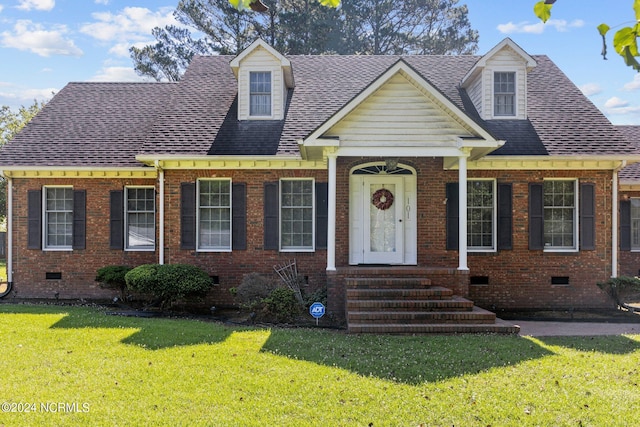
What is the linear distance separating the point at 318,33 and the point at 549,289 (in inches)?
735

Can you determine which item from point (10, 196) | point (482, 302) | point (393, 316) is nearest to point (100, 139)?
point (10, 196)

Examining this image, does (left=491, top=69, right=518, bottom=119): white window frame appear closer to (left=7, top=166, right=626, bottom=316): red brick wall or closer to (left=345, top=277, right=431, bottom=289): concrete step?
(left=7, top=166, right=626, bottom=316): red brick wall

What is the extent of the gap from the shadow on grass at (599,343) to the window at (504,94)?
260 inches

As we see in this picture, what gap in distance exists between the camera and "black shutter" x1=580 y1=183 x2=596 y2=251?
12305mm

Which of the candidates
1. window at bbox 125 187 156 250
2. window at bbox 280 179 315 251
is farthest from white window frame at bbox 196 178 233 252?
window at bbox 125 187 156 250

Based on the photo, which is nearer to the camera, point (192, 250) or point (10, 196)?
point (192, 250)

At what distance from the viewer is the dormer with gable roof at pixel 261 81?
43.6ft

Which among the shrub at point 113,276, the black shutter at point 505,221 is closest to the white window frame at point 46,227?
the shrub at point 113,276

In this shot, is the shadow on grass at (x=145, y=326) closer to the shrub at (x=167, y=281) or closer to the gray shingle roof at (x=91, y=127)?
the shrub at (x=167, y=281)

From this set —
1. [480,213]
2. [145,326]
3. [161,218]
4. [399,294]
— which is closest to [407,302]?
[399,294]

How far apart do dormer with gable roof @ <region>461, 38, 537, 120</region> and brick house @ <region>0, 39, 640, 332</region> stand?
1.5 inches

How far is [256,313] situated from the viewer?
35.1ft

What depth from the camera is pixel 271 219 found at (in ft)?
40.6

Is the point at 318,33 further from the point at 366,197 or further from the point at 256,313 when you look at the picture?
the point at 256,313
